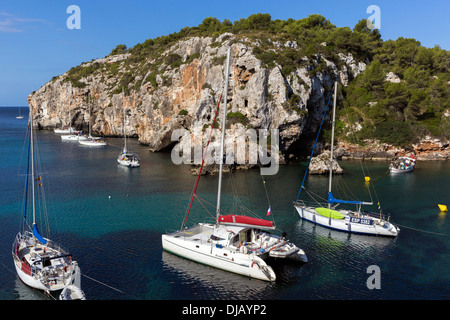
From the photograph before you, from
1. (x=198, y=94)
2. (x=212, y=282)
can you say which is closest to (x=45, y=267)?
(x=212, y=282)

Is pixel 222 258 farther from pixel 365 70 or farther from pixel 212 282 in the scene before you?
pixel 365 70

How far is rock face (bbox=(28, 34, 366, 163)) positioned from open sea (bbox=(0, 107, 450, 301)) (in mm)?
13988

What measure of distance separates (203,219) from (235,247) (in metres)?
11.2

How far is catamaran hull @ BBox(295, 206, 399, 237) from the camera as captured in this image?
114 feet

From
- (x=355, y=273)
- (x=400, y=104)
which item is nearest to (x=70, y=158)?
(x=355, y=273)

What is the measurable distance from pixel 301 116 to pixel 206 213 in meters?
39.3

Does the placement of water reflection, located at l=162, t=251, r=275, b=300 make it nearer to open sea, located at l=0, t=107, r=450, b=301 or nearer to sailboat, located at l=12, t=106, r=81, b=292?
open sea, located at l=0, t=107, r=450, b=301

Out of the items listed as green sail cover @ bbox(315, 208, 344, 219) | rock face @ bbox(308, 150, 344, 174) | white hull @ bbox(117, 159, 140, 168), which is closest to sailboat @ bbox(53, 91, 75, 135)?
white hull @ bbox(117, 159, 140, 168)

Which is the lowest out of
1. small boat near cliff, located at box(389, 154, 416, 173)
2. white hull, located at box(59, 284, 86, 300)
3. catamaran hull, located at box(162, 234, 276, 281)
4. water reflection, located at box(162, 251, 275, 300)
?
water reflection, located at box(162, 251, 275, 300)

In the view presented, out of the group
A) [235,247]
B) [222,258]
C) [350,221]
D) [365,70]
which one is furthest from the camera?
[365,70]

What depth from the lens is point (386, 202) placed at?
153ft

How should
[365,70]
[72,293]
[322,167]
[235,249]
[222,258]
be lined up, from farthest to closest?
1. [365,70]
2. [322,167]
3. [235,249]
4. [222,258]
5. [72,293]

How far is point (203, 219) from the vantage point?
38.8 meters
